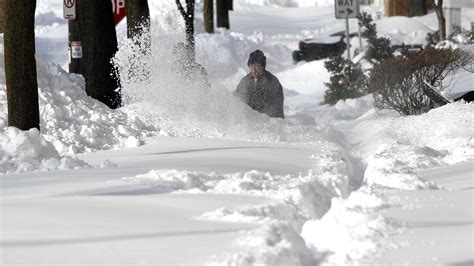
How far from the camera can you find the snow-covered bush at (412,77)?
1834cm

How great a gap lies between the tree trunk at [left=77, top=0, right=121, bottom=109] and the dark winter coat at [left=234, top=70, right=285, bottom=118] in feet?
6.25

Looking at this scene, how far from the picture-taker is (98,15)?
17031 millimetres

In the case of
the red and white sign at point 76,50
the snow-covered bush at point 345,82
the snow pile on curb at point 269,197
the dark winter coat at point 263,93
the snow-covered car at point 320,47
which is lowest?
the snow-covered car at point 320,47

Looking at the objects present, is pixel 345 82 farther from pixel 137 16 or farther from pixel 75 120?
pixel 75 120

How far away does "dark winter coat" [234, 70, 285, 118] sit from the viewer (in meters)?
17.2

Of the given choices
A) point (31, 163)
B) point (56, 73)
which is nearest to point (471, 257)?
point (31, 163)

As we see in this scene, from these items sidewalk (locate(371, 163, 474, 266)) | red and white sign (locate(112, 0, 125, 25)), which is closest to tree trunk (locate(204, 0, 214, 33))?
red and white sign (locate(112, 0, 125, 25))

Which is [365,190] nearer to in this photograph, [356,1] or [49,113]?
[49,113]

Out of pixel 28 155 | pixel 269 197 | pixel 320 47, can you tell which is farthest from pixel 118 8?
pixel 269 197

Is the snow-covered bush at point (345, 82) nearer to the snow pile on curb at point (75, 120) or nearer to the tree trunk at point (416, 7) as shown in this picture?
the snow pile on curb at point (75, 120)

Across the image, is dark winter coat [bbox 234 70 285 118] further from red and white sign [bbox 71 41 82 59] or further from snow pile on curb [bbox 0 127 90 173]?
snow pile on curb [bbox 0 127 90 173]

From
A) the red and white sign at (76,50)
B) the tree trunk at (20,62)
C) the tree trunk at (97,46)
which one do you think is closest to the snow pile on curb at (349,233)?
the tree trunk at (20,62)

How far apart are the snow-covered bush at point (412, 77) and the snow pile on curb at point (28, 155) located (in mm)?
8686

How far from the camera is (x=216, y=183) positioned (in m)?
9.76
